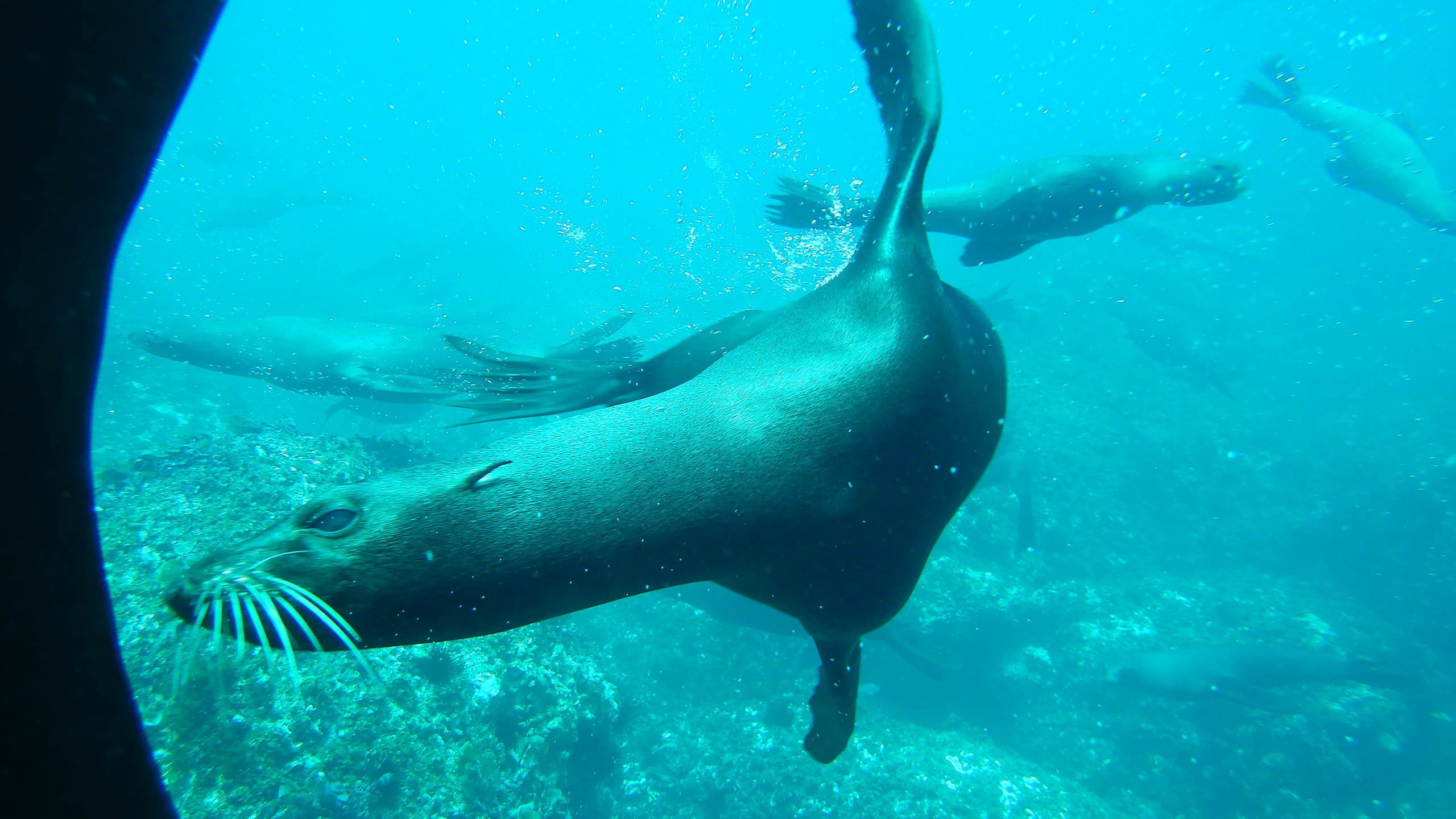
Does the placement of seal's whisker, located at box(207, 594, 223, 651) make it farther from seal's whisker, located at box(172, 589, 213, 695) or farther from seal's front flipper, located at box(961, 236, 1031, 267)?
seal's front flipper, located at box(961, 236, 1031, 267)

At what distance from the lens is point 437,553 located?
1.29 m

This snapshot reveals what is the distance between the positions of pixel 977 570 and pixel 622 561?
1009 centimetres

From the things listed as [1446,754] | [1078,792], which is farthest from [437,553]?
[1446,754]

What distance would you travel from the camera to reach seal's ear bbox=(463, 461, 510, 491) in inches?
57.1

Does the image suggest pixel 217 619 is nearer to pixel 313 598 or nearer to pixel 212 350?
pixel 313 598

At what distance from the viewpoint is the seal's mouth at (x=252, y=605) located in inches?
44.7

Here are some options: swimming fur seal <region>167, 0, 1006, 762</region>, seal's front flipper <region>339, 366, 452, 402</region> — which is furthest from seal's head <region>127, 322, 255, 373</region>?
swimming fur seal <region>167, 0, 1006, 762</region>

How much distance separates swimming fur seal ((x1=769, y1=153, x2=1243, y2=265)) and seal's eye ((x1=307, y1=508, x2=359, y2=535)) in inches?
206

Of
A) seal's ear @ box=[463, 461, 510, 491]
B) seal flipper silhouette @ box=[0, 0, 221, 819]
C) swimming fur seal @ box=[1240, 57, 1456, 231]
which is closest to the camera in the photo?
seal flipper silhouette @ box=[0, 0, 221, 819]

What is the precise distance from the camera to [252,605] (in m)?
1.14

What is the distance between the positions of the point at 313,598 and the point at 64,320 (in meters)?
0.86

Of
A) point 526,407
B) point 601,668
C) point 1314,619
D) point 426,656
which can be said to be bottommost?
point 1314,619

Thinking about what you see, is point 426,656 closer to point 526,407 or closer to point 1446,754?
point 526,407

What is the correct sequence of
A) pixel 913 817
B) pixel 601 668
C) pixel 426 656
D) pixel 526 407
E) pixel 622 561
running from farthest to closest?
pixel 601 668
pixel 913 817
pixel 426 656
pixel 526 407
pixel 622 561
